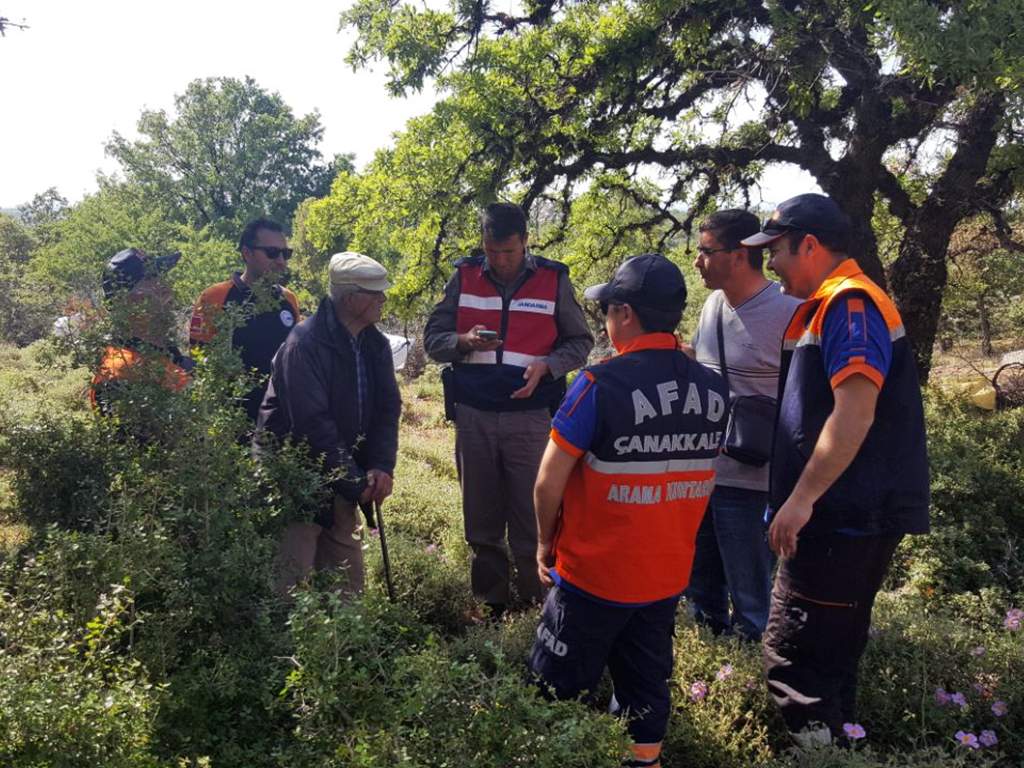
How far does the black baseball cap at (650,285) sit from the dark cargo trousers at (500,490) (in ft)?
5.35

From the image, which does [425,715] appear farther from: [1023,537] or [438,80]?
[438,80]

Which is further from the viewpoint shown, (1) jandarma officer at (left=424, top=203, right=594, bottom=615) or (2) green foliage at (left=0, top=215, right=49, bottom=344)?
(2) green foliage at (left=0, top=215, right=49, bottom=344)

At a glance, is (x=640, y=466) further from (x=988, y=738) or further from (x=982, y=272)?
(x=982, y=272)

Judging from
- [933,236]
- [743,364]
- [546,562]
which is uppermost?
[933,236]

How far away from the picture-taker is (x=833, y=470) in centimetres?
244

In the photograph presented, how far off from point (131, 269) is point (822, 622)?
10.8 ft

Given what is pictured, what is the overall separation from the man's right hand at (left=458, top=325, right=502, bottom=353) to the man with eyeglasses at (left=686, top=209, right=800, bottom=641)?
1.10 m

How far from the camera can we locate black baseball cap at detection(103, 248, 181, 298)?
10.5 ft

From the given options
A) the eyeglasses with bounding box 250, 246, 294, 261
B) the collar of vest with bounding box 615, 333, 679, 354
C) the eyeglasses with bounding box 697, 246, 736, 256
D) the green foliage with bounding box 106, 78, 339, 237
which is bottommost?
the collar of vest with bounding box 615, 333, 679, 354

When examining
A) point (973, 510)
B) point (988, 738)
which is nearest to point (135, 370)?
point (988, 738)

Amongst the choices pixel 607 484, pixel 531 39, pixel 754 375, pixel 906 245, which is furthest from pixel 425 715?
pixel 906 245

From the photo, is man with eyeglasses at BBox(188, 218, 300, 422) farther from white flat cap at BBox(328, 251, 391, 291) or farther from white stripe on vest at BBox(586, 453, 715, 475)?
white stripe on vest at BBox(586, 453, 715, 475)

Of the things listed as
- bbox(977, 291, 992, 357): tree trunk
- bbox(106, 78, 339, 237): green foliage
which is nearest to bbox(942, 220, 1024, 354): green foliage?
bbox(977, 291, 992, 357): tree trunk

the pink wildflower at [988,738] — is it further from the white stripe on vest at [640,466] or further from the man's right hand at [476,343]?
the man's right hand at [476,343]
